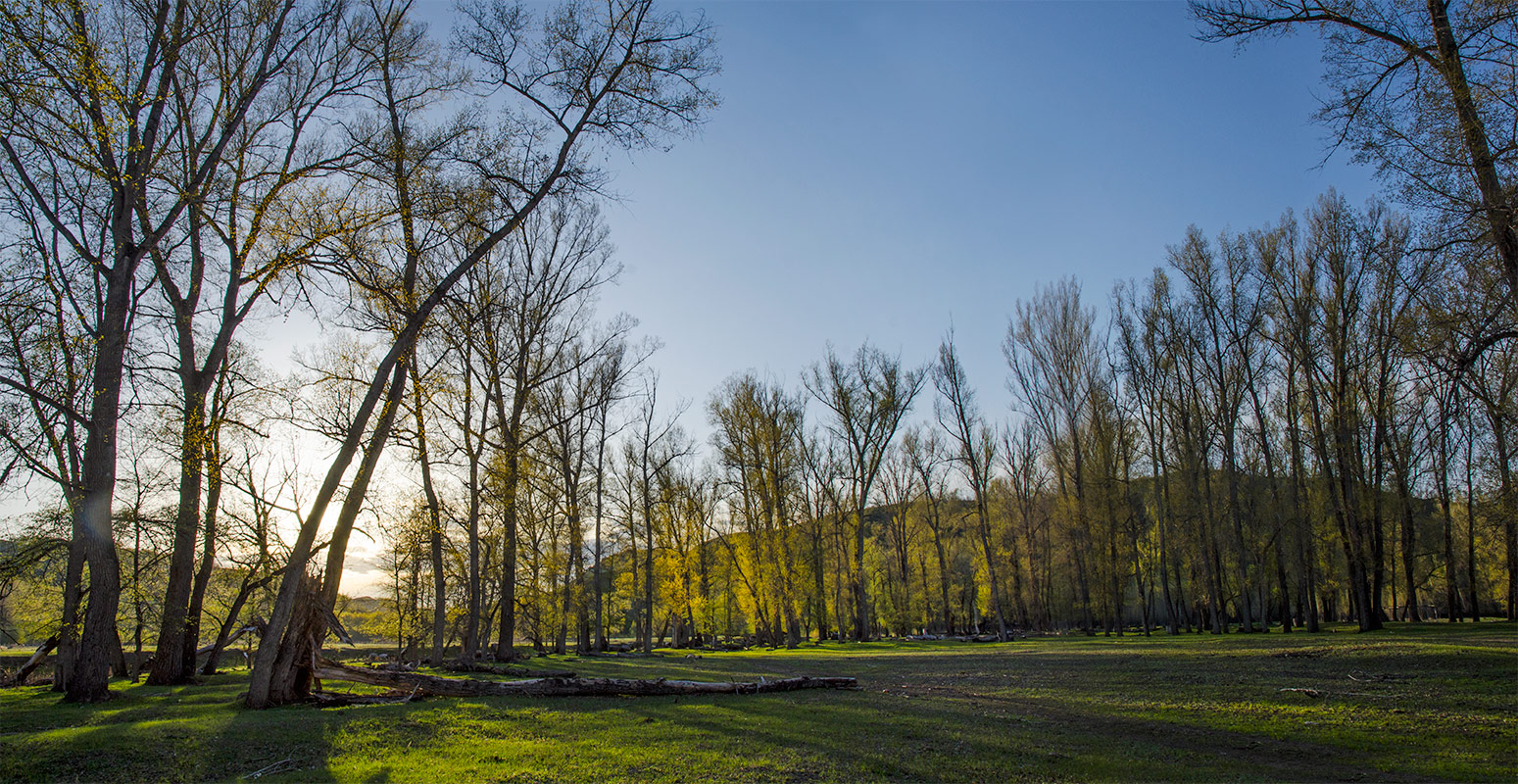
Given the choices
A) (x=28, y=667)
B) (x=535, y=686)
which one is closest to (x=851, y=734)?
(x=535, y=686)

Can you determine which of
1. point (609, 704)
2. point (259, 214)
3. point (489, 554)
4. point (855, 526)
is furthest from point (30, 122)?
point (855, 526)

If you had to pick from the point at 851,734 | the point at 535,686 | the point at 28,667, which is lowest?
the point at 28,667

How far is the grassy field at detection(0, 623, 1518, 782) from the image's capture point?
6379mm

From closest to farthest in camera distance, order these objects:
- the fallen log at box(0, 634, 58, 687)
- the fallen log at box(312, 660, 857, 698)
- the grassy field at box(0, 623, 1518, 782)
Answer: the grassy field at box(0, 623, 1518, 782), the fallen log at box(312, 660, 857, 698), the fallen log at box(0, 634, 58, 687)

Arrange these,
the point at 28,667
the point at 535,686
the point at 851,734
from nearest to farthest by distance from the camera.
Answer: the point at 851,734, the point at 535,686, the point at 28,667

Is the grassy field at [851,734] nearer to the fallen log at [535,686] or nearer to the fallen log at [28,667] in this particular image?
the fallen log at [535,686]

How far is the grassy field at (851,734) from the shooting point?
6.38 m

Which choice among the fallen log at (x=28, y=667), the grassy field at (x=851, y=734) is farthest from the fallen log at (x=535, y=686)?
the fallen log at (x=28, y=667)

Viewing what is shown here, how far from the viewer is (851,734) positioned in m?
8.29

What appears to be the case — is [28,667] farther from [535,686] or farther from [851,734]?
[851,734]

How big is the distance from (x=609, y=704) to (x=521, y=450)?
1156 cm

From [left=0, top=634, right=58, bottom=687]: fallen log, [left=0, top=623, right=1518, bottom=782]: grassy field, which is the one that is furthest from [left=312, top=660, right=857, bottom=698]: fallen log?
[left=0, top=634, right=58, bottom=687]: fallen log

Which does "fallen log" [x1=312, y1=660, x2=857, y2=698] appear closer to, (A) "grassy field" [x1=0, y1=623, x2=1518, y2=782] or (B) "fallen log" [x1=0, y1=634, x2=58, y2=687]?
(A) "grassy field" [x1=0, y1=623, x2=1518, y2=782]

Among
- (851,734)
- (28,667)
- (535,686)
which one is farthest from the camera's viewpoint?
(28,667)
